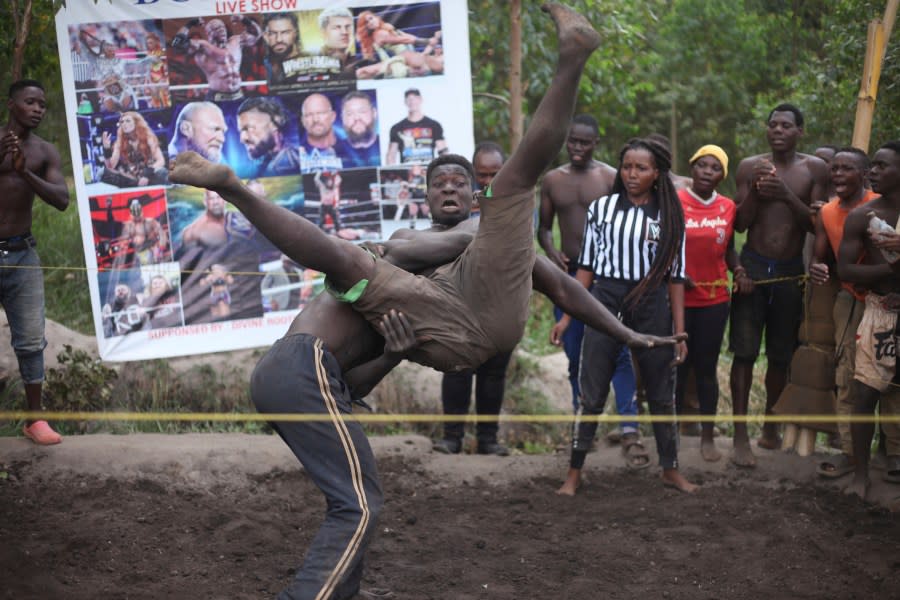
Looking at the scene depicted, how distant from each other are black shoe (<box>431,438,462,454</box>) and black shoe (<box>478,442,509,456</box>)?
0.53 feet

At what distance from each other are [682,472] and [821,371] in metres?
1.08

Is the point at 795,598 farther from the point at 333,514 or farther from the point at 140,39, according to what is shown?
the point at 140,39

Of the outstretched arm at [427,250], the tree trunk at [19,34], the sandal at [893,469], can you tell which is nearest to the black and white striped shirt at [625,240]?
the sandal at [893,469]

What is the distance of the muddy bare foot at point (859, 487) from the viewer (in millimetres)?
6195

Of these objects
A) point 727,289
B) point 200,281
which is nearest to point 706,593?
point 727,289

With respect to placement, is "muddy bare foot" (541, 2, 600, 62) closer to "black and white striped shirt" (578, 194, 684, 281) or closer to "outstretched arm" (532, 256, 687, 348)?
"outstretched arm" (532, 256, 687, 348)

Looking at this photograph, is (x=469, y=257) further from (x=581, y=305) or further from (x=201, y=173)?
(x=201, y=173)

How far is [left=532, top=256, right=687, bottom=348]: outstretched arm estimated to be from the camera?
4.77 meters

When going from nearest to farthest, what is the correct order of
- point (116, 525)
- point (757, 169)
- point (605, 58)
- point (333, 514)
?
point (333, 514) < point (116, 525) < point (757, 169) < point (605, 58)

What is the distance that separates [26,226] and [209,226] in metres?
1.24

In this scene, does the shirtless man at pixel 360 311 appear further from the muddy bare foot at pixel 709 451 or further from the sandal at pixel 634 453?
the muddy bare foot at pixel 709 451

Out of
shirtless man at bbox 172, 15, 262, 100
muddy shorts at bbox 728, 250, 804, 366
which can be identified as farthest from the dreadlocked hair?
shirtless man at bbox 172, 15, 262, 100

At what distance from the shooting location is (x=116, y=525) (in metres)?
5.66

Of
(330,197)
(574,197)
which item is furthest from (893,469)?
(330,197)
